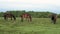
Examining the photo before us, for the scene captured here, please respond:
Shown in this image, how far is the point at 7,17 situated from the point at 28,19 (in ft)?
8.53

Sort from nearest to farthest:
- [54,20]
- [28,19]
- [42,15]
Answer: [54,20] → [28,19] → [42,15]

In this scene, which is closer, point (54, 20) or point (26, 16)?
point (54, 20)

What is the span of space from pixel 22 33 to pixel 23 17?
37.8ft

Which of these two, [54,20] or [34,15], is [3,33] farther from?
[34,15]

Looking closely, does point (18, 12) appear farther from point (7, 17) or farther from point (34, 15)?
point (7, 17)

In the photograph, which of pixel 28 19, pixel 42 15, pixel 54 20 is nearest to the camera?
pixel 54 20

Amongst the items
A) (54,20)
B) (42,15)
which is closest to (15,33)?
(54,20)

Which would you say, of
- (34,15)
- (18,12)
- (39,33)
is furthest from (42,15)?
(39,33)

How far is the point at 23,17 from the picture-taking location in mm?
26328

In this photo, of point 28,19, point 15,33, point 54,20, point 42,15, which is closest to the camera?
point 15,33

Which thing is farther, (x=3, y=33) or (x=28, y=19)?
(x=28, y=19)

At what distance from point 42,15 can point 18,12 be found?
3.86m

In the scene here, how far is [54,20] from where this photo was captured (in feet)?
77.9

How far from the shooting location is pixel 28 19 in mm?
26062
